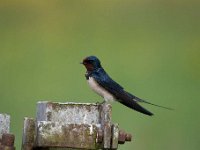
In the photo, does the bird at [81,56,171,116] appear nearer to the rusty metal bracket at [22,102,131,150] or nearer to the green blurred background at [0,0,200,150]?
the green blurred background at [0,0,200,150]

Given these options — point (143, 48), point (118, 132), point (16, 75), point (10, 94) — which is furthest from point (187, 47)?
point (118, 132)

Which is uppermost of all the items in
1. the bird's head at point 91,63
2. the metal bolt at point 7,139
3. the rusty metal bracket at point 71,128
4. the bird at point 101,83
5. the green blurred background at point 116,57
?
the green blurred background at point 116,57

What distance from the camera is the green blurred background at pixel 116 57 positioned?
343 inches

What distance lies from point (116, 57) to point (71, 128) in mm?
8607

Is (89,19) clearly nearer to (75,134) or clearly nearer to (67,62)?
(67,62)

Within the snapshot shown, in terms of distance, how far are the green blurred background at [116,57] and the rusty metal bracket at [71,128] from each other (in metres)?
4.07

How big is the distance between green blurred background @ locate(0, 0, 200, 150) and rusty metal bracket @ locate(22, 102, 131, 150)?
4.07m

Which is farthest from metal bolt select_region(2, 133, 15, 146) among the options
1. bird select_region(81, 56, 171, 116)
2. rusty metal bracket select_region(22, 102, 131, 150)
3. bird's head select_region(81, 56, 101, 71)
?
bird's head select_region(81, 56, 101, 71)

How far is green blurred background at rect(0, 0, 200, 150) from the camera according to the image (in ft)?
28.6

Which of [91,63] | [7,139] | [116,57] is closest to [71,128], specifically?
[7,139]

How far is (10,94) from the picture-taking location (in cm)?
952

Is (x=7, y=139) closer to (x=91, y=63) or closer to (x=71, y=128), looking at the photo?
(x=71, y=128)

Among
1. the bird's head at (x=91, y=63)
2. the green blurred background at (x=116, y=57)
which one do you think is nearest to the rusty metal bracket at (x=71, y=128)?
the bird's head at (x=91, y=63)

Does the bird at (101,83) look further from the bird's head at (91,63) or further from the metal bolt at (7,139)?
the metal bolt at (7,139)
